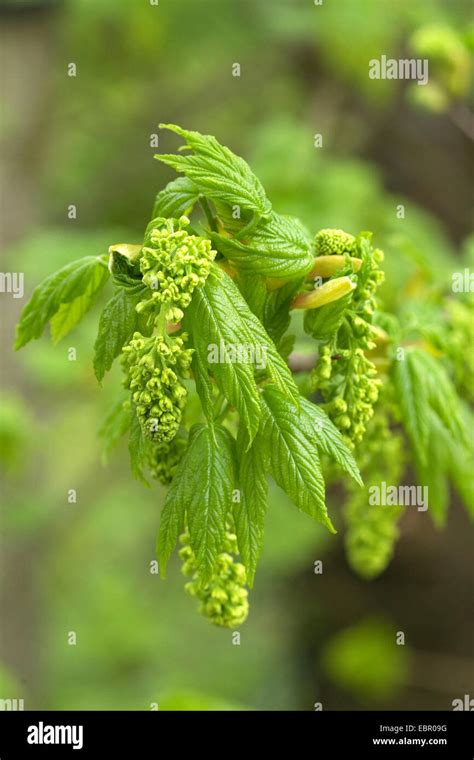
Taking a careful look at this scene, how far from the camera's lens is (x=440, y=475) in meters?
1.63

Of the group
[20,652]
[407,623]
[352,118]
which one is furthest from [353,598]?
[352,118]

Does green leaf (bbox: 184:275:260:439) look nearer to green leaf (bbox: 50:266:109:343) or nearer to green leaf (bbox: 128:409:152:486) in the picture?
green leaf (bbox: 128:409:152:486)

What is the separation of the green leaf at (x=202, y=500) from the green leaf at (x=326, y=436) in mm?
119

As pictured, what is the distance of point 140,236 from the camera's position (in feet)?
12.4

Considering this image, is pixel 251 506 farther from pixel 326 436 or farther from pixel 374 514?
pixel 374 514

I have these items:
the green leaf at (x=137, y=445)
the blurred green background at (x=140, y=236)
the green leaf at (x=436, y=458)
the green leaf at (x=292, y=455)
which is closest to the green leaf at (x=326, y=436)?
the green leaf at (x=292, y=455)

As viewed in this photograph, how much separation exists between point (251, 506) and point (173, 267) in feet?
1.10

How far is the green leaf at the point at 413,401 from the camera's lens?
1.38 meters

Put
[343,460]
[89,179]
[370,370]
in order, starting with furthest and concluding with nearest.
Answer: [89,179]
[370,370]
[343,460]

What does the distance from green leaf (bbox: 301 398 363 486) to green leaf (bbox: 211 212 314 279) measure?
19 cm

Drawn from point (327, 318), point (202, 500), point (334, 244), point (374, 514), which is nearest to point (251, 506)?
point (202, 500)
